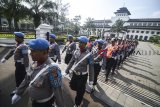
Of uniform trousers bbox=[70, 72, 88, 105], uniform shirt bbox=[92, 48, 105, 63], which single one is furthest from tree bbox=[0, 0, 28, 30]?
uniform trousers bbox=[70, 72, 88, 105]

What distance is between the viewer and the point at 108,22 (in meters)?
97.6

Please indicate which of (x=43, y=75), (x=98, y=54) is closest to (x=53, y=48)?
(x=98, y=54)

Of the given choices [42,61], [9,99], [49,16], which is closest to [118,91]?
[9,99]

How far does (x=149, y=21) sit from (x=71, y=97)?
289 feet

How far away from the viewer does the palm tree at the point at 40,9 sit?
3250 centimetres

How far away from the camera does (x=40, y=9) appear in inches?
1331

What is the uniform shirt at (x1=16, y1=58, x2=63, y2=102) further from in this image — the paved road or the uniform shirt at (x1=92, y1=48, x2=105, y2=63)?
the uniform shirt at (x1=92, y1=48, x2=105, y2=63)

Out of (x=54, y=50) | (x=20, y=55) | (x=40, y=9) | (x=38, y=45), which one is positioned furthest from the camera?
(x=40, y=9)

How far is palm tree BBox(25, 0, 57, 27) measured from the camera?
32500 mm

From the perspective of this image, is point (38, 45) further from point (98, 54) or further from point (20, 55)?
point (98, 54)

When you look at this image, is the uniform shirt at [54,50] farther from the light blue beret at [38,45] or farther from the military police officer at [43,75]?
the light blue beret at [38,45]

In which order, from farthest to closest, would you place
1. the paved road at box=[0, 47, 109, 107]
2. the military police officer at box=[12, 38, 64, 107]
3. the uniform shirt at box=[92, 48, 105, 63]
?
the uniform shirt at box=[92, 48, 105, 63] → the paved road at box=[0, 47, 109, 107] → the military police officer at box=[12, 38, 64, 107]

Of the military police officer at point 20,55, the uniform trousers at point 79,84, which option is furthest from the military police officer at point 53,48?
the uniform trousers at point 79,84

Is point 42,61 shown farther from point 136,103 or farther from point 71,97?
point 136,103
